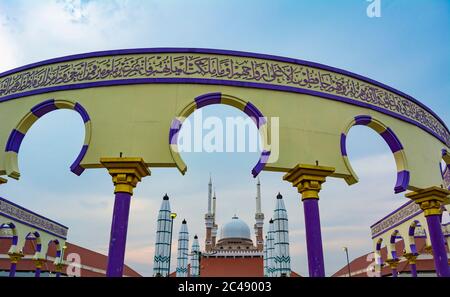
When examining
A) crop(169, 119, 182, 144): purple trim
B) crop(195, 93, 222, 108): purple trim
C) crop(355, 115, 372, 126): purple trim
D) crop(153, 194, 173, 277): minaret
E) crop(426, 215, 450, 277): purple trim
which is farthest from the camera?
crop(153, 194, 173, 277): minaret

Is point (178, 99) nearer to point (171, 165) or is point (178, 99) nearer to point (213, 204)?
point (171, 165)

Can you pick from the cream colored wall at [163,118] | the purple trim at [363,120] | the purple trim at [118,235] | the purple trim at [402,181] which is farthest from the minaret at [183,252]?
the purple trim at [363,120]

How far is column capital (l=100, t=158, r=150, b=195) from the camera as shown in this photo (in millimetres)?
6176

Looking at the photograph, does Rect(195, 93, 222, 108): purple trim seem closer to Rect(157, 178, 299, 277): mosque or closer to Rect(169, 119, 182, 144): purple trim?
Rect(169, 119, 182, 144): purple trim

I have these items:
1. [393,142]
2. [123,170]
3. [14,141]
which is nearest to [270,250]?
[393,142]

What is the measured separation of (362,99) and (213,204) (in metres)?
38.2

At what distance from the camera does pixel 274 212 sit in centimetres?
1700

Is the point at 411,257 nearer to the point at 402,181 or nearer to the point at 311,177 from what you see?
the point at 402,181

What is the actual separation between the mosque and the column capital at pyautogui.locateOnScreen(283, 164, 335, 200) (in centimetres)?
1018

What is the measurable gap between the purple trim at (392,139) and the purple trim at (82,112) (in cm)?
706

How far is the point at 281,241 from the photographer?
1614 centimetres

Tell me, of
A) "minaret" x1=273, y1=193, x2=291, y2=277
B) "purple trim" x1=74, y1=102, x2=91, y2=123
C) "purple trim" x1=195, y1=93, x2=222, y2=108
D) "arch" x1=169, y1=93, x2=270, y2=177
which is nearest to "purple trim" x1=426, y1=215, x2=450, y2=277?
"arch" x1=169, y1=93, x2=270, y2=177
